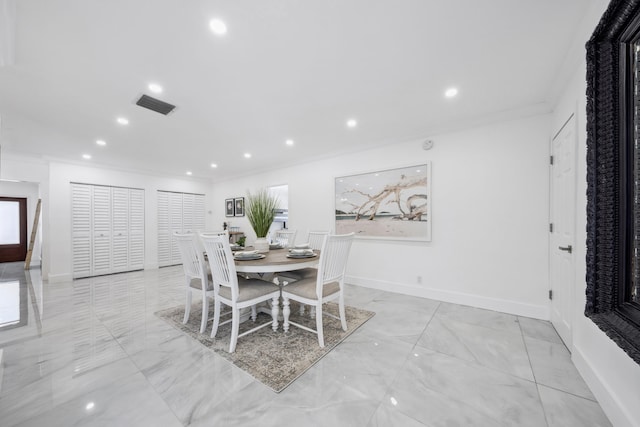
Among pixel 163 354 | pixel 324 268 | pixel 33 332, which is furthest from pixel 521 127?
pixel 33 332

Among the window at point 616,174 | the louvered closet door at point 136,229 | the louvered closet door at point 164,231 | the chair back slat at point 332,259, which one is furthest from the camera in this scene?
the louvered closet door at point 164,231

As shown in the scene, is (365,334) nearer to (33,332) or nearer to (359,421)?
(359,421)

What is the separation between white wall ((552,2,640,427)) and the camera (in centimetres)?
118

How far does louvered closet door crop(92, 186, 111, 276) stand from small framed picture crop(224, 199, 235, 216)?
246 centimetres

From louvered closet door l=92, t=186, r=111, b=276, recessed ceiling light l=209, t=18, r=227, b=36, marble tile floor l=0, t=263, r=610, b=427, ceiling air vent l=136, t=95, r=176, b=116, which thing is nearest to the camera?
marble tile floor l=0, t=263, r=610, b=427

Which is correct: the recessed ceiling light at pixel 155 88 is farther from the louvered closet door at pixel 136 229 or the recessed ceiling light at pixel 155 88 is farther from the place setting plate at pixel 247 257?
the louvered closet door at pixel 136 229

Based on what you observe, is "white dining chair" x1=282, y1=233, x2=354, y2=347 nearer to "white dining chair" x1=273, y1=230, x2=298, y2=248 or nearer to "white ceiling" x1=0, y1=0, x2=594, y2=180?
"white dining chair" x1=273, y1=230, x2=298, y2=248

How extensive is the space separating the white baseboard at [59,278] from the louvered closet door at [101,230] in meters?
0.37

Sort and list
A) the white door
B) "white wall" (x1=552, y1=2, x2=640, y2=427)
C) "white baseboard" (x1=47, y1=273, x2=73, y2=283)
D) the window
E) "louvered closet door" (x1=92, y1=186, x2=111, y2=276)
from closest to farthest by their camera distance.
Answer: the window
"white wall" (x1=552, y1=2, x2=640, y2=427)
the white door
"white baseboard" (x1=47, y1=273, x2=73, y2=283)
"louvered closet door" (x1=92, y1=186, x2=111, y2=276)

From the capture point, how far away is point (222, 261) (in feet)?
6.84

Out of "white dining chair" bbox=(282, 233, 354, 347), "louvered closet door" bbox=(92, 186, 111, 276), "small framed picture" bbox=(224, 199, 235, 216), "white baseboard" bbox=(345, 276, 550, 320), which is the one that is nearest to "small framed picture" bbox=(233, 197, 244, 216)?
"small framed picture" bbox=(224, 199, 235, 216)

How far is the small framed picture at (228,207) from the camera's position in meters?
6.40

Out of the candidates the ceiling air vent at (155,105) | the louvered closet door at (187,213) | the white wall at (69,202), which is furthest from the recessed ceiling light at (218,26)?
the louvered closet door at (187,213)

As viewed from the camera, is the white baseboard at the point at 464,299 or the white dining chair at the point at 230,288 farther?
the white baseboard at the point at 464,299
